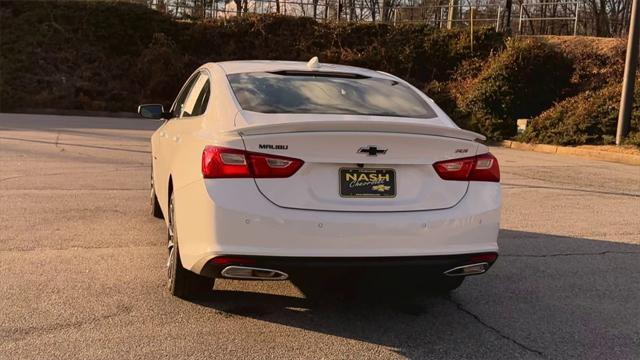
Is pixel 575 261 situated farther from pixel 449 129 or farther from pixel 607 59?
pixel 607 59

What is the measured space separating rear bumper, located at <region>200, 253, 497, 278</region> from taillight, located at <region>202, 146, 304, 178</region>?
47cm

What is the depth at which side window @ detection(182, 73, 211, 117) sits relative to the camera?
471cm

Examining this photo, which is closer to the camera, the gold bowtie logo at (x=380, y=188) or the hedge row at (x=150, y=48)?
the gold bowtie logo at (x=380, y=188)

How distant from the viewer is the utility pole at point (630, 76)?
1680 centimetres

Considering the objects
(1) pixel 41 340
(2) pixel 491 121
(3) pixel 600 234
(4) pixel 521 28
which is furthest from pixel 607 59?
(1) pixel 41 340

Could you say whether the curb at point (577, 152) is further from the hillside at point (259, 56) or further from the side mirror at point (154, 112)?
the side mirror at point (154, 112)

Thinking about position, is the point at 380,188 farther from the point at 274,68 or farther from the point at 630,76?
the point at 630,76

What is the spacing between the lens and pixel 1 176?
9.11 meters

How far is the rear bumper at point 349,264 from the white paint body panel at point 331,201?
39 mm

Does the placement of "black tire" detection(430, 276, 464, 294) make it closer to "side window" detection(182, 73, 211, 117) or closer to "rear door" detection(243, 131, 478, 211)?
"rear door" detection(243, 131, 478, 211)

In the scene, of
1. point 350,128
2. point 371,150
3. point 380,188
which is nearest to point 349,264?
point 380,188

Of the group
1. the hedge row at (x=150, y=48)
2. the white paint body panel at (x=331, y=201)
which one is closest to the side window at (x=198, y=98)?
the white paint body panel at (x=331, y=201)

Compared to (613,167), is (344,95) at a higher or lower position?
higher

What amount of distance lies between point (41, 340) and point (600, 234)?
5.84m
